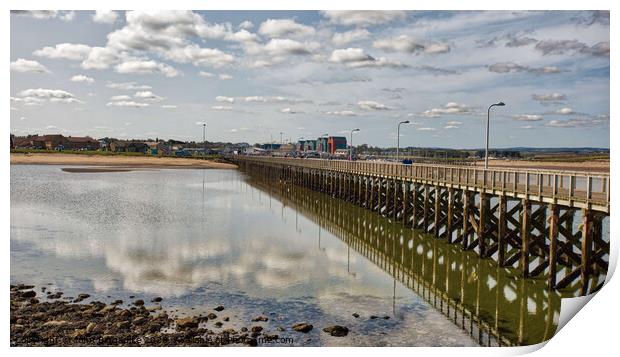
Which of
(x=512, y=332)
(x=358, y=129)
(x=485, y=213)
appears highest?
(x=358, y=129)

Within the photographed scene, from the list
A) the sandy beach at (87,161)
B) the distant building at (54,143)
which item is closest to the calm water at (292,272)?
the sandy beach at (87,161)

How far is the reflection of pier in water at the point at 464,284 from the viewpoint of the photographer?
17172 mm

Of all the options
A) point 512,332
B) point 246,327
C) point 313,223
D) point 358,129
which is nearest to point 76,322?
point 246,327

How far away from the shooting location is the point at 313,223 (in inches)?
1551

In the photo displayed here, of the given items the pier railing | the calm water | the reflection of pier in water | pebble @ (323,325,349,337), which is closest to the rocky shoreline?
pebble @ (323,325,349,337)

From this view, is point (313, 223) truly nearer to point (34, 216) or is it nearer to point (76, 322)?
point (34, 216)

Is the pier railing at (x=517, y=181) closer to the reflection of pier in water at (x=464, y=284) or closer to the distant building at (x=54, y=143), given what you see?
the reflection of pier in water at (x=464, y=284)

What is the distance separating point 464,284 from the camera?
73.1 feet

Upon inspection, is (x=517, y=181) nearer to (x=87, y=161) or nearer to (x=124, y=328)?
(x=124, y=328)

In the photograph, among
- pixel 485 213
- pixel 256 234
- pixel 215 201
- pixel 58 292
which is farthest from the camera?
pixel 215 201

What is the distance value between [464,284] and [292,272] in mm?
7337

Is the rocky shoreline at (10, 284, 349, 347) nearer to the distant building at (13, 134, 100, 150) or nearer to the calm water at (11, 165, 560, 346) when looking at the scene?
the calm water at (11, 165, 560, 346)

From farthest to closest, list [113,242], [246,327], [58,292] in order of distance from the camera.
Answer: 1. [113,242]
2. [58,292]
3. [246,327]

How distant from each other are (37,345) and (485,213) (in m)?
20.5
